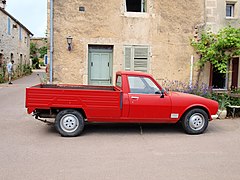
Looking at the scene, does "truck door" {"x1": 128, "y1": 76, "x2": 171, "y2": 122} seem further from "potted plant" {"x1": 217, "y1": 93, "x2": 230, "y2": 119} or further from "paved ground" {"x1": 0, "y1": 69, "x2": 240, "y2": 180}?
"potted plant" {"x1": 217, "y1": 93, "x2": 230, "y2": 119}

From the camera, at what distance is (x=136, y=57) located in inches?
437

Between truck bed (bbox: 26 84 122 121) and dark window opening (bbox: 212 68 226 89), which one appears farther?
dark window opening (bbox: 212 68 226 89)

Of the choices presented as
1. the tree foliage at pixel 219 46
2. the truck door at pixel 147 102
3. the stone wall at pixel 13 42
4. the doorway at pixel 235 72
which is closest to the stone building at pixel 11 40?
the stone wall at pixel 13 42

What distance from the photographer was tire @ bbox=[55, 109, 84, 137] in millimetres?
6668

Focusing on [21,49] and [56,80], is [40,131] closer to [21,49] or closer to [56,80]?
[56,80]

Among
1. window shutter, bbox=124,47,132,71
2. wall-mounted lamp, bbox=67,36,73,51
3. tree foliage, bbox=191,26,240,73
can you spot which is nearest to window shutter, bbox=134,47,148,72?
window shutter, bbox=124,47,132,71

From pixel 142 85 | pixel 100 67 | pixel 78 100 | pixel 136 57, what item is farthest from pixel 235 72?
pixel 78 100

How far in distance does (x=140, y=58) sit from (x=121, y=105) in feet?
15.5

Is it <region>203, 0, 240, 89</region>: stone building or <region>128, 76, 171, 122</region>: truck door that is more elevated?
<region>203, 0, 240, 89</region>: stone building

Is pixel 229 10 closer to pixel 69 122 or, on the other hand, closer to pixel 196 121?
pixel 196 121

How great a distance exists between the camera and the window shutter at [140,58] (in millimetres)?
11102

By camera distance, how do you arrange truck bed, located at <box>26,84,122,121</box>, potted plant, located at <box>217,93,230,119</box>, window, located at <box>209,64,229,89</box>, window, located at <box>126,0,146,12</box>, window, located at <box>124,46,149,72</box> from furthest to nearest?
window, located at <box>209,64,229,89</box> → window, located at <box>126,0,146,12</box> → window, located at <box>124,46,149,72</box> → potted plant, located at <box>217,93,230,119</box> → truck bed, located at <box>26,84,122,121</box>

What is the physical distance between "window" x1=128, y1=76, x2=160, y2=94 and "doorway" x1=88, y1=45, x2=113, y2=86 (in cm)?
414

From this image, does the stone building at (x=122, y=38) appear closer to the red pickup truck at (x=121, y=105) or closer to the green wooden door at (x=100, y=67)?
the green wooden door at (x=100, y=67)
